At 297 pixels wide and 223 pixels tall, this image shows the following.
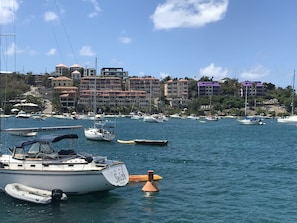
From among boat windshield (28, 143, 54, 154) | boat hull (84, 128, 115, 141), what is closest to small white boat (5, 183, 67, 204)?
boat windshield (28, 143, 54, 154)

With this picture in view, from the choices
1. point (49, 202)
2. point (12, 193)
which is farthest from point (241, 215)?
point (12, 193)

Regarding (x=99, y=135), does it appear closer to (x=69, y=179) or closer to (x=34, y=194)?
(x=69, y=179)

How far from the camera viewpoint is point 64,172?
27.4 meters

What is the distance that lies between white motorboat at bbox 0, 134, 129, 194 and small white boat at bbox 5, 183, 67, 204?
528mm

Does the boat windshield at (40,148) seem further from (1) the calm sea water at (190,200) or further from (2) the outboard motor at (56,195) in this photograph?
(2) the outboard motor at (56,195)

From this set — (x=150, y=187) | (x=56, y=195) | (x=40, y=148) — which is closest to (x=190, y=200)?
(x=150, y=187)

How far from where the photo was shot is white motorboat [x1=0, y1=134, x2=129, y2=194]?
2748 centimetres

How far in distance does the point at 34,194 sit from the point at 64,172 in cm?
224

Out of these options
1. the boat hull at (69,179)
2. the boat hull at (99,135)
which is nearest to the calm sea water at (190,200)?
the boat hull at (69,179)

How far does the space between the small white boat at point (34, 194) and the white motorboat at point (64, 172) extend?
1.73 feet

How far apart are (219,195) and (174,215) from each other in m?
6.27

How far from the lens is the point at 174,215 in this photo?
80.6 feet

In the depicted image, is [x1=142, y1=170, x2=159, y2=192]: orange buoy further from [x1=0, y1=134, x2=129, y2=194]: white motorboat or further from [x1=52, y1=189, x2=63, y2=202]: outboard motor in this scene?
[x1=52, y1=189, x2=63, y2=202]: outboard motor

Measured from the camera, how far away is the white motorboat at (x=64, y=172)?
1082 inches
